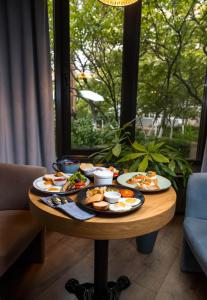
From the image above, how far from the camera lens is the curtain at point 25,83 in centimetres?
168

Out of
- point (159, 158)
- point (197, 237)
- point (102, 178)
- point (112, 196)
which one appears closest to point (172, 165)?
point (159, 158)

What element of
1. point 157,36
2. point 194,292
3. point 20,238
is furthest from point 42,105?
point 194,292

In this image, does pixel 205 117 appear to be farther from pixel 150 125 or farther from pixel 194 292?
pixel 194 292

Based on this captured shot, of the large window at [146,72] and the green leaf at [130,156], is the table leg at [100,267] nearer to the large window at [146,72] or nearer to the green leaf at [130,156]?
the green leaf at [130,156]

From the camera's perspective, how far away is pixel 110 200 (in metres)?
0.95

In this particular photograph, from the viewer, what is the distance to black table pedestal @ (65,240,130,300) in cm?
114

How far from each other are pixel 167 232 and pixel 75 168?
3.82 ft

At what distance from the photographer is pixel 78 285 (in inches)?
51.4

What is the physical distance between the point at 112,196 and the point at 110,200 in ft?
0.08

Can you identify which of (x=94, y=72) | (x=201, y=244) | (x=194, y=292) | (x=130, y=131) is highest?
(x=94, y=72)

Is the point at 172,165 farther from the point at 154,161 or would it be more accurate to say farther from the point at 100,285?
the point at 100,285

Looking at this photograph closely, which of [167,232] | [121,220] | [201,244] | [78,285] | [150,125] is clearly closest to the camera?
[121,220]

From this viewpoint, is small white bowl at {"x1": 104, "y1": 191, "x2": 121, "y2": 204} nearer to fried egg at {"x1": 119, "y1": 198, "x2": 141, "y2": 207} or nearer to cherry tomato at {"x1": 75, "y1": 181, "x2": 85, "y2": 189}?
fried egg at {"x1": 119, "y1": 198, "x2": 141, "y2": 207}

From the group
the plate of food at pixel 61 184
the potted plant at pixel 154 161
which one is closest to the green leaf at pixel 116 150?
the potted plant at pixel 154 161
